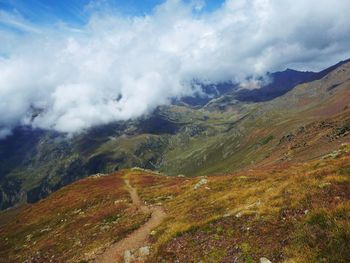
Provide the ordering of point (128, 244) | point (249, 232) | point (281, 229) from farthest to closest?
point (128, 244), point (249, 232), point (281, 229)

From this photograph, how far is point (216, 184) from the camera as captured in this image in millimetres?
49812

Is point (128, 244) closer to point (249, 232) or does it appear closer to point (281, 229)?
point (249, 232)

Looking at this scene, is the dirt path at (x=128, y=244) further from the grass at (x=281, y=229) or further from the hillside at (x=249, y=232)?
the grass at (x=281, y=229)

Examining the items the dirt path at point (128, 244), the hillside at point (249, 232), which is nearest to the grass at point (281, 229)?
the hillside at point (249, 232)

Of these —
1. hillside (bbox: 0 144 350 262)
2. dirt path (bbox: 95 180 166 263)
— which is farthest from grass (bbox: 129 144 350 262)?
dirt path (bbox: 95 180 166 263)

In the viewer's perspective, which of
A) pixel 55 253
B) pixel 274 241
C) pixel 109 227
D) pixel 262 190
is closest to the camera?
pixel 274 241

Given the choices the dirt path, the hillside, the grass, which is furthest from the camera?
the dirt path

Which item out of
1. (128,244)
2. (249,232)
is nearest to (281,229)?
(249,232)

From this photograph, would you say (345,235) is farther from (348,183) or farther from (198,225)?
Answer: (198,225)

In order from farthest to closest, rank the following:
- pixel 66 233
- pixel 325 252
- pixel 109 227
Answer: pixel 66 233 → pixel 109 227 → pixel 325 252

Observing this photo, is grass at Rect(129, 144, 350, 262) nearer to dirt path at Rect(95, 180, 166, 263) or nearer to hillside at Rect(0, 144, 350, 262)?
hillside at Rect(0, 144, 350, 262)

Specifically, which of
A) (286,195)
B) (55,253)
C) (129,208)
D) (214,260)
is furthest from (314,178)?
(129,208)

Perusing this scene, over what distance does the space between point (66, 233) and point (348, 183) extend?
41123 mm

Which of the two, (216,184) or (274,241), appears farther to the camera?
(216,184)
